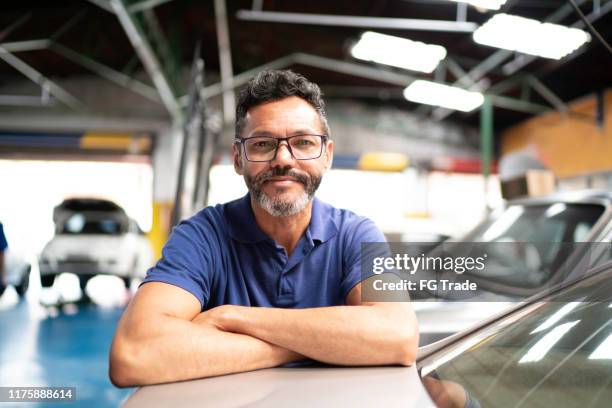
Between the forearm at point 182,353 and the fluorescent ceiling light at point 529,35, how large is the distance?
217 inches

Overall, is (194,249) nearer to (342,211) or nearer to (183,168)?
(342,211)

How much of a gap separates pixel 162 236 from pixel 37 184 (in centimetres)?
357

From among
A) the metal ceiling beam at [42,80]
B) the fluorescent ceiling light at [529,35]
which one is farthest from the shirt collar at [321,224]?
the metal ceiling beam at [42,80]

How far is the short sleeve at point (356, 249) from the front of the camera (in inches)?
58.9

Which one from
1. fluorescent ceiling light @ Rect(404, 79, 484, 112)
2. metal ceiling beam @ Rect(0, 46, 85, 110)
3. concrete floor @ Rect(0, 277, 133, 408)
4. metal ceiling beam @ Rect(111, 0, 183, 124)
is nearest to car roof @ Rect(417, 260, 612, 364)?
concrete floor @ Rect(0, 277, 133, 408)

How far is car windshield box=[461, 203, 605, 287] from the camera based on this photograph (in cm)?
245

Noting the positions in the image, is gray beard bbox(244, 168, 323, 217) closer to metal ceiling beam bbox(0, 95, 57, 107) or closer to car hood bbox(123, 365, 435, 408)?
car hood bbox(123, 365, 435, 408)

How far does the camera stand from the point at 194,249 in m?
1.46

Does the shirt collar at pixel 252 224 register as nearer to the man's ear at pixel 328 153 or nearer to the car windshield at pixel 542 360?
the man's ear at pixel 328 153

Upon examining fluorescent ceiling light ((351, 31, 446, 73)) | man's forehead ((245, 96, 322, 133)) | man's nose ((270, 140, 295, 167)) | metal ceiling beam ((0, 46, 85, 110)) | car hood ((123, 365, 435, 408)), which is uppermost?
metal ceiling beam ((0, 46, 85, 110))

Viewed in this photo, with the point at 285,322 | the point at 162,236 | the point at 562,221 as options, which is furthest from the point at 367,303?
the point at 162,236

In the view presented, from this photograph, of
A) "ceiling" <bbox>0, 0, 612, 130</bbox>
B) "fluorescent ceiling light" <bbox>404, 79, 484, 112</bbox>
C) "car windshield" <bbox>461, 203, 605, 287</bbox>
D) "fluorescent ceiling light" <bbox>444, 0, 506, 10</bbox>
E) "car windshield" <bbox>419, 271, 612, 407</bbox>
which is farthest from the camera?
"fluorescent ceiling light" <bbox>404, 79, 484, 112</bbox>

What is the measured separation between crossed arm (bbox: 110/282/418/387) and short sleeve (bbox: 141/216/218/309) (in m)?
Answer: 0.09

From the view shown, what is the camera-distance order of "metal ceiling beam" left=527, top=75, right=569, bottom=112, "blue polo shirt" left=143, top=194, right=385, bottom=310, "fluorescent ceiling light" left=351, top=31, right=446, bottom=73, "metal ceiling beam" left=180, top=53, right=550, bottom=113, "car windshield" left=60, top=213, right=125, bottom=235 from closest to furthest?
"blue polo shirt" left=143, top=194, right=385, bottom=310, "fluorescent ceiling light" left=351, top=31, right=446, bottom=73, "car windshield" left=60, top=213, right=125, bottom=235, "metal ceiling beam" left=180, top=53, right=550, bottom=113, "metal ceiling beam" left=527, top=75, right=569, bottom=112
